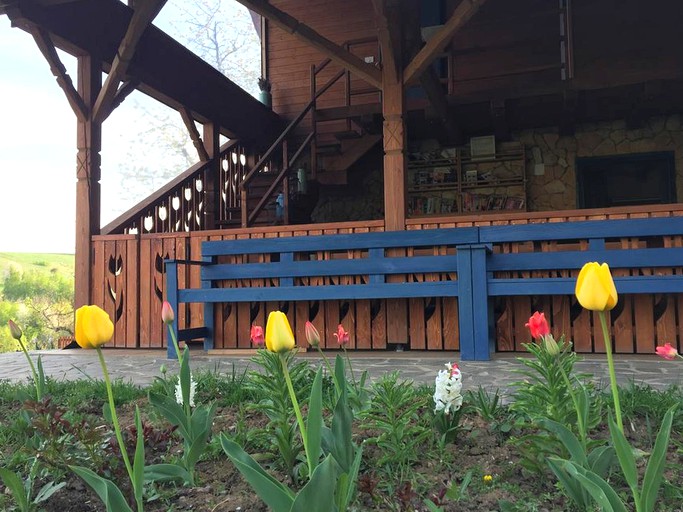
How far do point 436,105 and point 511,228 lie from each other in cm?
276

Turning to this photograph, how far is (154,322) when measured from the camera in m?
5.84

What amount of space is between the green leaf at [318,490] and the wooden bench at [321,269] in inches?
137

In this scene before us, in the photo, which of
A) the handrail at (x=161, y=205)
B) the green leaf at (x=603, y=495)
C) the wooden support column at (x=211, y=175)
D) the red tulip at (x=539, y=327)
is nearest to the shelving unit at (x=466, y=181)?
the wooden support column at (x=211, y=175)

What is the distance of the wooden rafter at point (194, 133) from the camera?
7.46 metres

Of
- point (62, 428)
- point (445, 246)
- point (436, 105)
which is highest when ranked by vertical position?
point (436, 105)

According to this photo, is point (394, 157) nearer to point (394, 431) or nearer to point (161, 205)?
point (161, 205)

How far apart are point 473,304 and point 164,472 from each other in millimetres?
3122

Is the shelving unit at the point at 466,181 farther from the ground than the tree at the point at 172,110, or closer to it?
closer to it

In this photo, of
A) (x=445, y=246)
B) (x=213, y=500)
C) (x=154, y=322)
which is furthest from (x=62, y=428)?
(x=154, y=322)

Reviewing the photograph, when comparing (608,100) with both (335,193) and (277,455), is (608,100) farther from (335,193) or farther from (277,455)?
(277,455)

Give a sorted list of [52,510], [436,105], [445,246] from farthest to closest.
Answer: [436,105] → [445,246] → [52,510]

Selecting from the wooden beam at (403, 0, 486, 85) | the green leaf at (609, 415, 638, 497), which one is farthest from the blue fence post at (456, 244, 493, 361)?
the green leaf at (609, 415, 638, 497)

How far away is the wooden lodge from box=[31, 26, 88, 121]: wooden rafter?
0.02m

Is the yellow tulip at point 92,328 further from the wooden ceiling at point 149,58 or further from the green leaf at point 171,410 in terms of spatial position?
Result: the wooden ceiling at point 149,58
